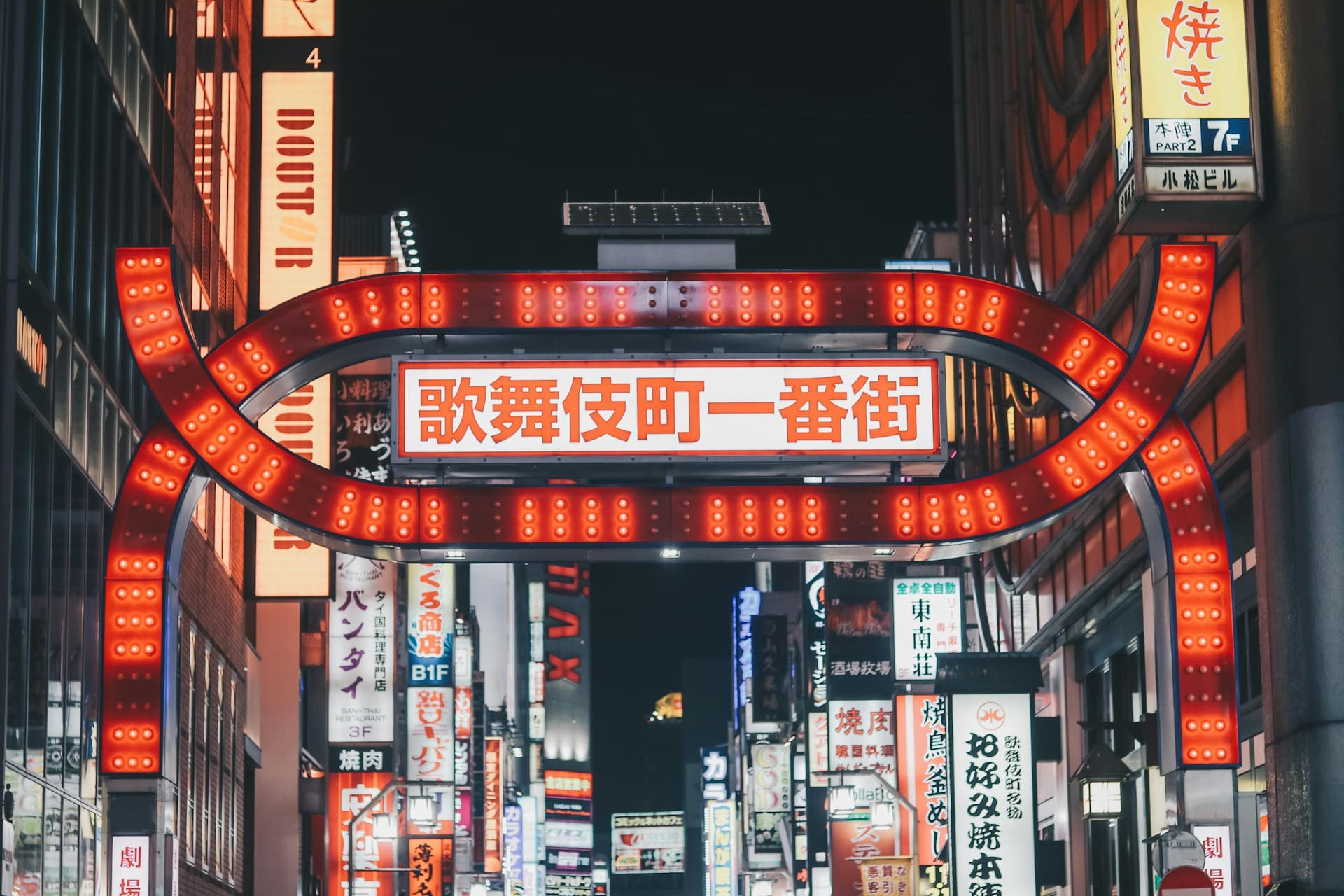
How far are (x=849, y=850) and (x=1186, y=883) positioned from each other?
121ft

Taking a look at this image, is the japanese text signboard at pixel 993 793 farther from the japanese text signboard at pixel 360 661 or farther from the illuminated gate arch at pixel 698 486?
the japanese text signboard at pixel 360 661

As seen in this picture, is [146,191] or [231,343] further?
[146,191]

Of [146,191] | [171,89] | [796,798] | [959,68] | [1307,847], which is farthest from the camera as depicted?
[796,798]

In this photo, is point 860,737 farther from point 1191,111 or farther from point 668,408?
point 1191,111

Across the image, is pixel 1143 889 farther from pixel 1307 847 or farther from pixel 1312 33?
pixel 1312 33

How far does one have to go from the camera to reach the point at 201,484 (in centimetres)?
1706

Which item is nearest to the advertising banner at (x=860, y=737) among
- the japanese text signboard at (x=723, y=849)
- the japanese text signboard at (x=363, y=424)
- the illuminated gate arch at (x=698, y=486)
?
the japanese text signboard at (x=363, y=424)

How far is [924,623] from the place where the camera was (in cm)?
4584

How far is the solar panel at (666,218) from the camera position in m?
18.2

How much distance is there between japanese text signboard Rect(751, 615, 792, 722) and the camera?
99750mm

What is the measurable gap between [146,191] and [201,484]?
15.4 meters

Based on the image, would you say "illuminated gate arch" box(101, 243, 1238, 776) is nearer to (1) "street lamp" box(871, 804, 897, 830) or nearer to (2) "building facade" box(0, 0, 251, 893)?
(2) "building facade" box(0, 0, 251, 893)

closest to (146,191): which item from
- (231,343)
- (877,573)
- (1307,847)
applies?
(231,343)

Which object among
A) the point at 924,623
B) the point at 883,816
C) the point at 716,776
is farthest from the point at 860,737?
the point at 716,776
